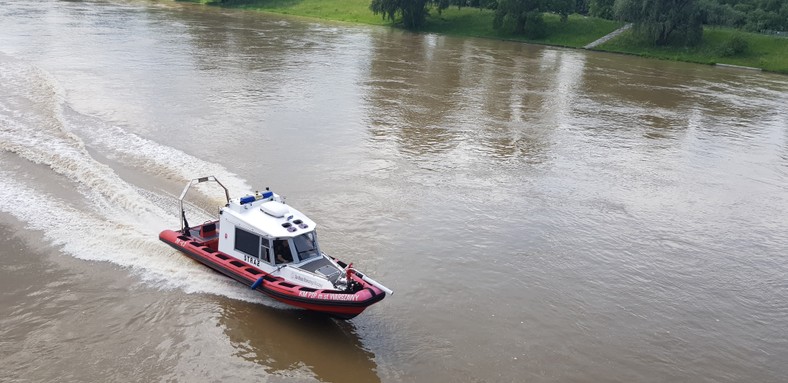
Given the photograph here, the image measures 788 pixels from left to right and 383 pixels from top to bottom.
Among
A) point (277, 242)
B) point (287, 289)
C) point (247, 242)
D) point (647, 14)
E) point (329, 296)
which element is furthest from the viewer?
point (647, 14)

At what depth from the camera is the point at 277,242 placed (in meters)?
12.9

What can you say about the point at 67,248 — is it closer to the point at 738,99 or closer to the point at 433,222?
the point at 433,222

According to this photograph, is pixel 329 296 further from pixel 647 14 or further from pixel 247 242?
pixel 647 14

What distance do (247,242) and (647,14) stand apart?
5121 cm

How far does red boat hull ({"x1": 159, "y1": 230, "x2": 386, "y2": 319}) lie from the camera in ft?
38.7

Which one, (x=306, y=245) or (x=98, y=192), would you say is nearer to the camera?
(x=306, y=245)

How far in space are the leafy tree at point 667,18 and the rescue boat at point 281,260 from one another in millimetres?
49717

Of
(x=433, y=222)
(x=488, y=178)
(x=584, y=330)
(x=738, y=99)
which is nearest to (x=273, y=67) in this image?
(x=488, y=178)

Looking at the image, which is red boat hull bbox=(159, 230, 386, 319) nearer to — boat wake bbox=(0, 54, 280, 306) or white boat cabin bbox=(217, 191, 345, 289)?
white boat cabin bbox=(217, 191, 345, 289)

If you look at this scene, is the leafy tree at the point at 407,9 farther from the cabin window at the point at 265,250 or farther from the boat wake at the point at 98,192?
the cabin window at the point at 265,250

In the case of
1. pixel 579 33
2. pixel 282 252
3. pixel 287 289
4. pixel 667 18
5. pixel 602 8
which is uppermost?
pixel 602 8

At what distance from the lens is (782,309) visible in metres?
14.4

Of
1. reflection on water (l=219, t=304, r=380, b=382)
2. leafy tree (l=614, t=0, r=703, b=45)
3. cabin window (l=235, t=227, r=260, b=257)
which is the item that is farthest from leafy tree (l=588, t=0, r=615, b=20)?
reflection on water (l=219, t=304, r=380, b=382)

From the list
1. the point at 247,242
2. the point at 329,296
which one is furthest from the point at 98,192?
the point at 329,296
